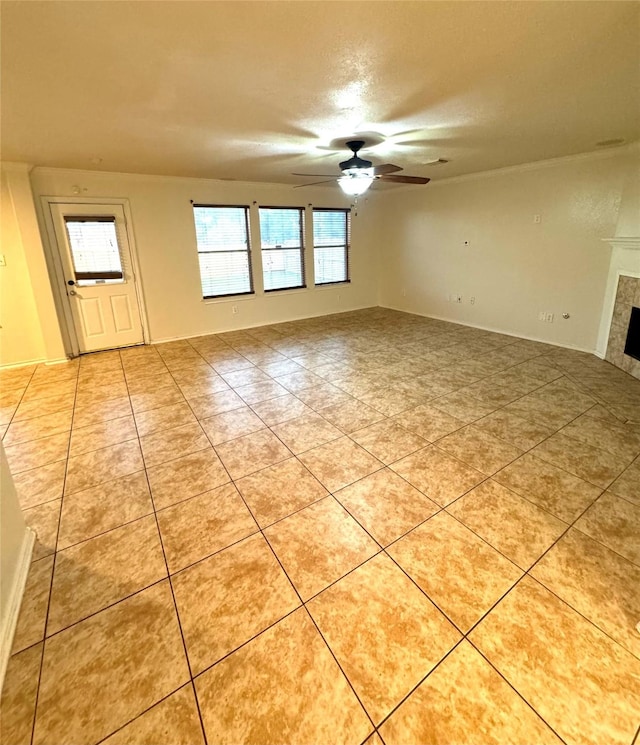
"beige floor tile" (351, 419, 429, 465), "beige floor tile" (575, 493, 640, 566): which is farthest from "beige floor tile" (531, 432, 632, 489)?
"beige floor tile" (351, 419, 429, 465)

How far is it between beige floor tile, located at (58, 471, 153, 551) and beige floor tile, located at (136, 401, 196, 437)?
68cm

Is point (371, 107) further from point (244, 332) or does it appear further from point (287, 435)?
point (244, 332)

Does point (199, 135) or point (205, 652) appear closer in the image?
point (205, 652)

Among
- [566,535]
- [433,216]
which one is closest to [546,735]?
[566,535]

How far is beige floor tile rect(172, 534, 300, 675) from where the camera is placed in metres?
1.45

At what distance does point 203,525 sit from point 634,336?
15.8 ft

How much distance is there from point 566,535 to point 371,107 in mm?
3095

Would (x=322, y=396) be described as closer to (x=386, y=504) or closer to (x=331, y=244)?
(x=386, y=504)

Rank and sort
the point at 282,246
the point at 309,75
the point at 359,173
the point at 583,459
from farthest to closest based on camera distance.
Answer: the point at 282,246 < the point at 359,173 < the point at 583,459 < the point at 309,75

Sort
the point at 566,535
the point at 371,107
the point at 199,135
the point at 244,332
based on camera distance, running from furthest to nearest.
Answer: the point at 244,332 → the point at 199,135 → the point at 371,107 → the point at 566,535

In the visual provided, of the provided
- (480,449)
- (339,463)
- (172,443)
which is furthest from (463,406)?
(172,443)

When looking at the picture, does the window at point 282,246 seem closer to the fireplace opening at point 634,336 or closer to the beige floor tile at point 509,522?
the fireplace opening at point 634,336

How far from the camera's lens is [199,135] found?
3293mm

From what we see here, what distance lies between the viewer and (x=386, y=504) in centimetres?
218
